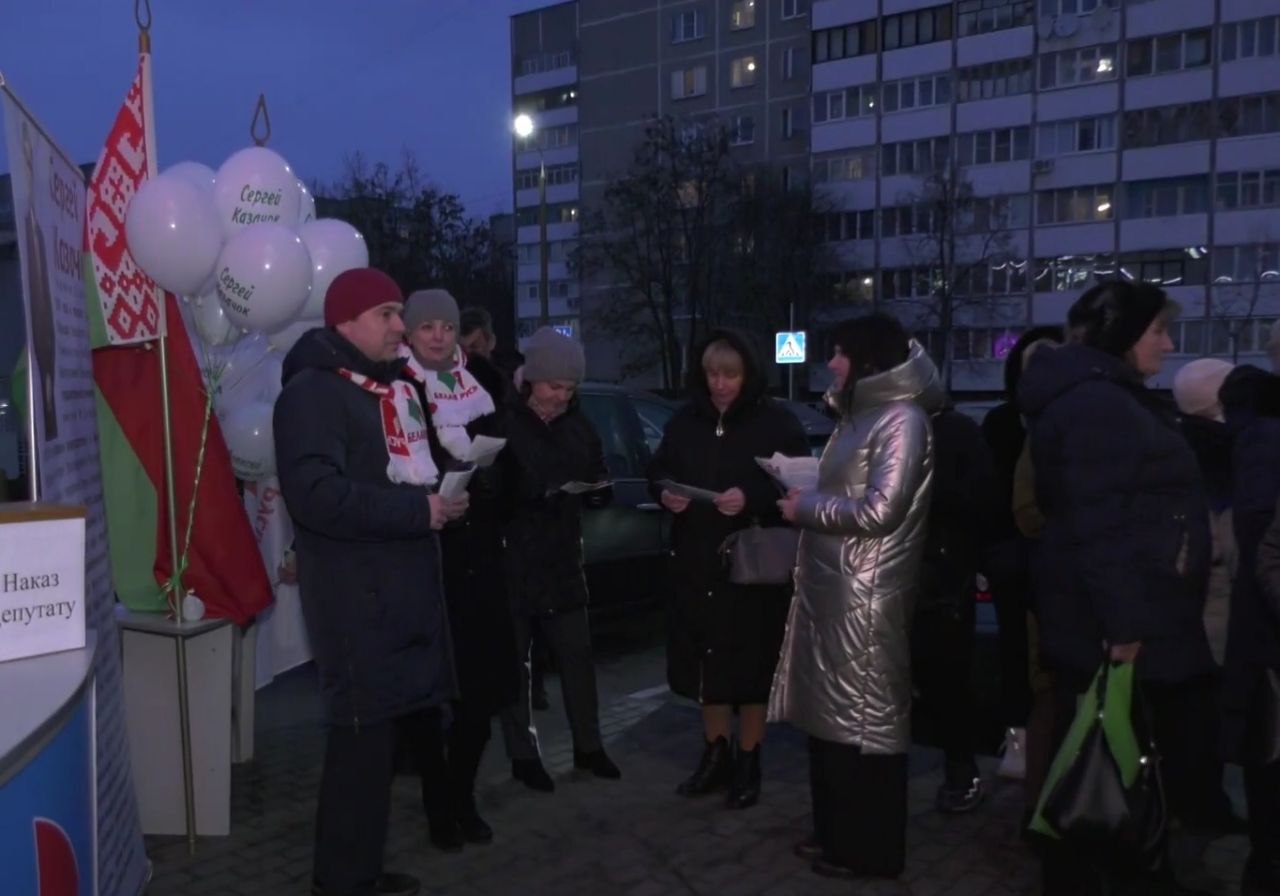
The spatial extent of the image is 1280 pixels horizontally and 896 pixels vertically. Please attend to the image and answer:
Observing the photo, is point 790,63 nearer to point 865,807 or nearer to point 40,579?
point 865,807

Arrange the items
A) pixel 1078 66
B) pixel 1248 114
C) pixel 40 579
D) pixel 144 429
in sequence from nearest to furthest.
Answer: pixel 40 579, pixel 144 429, pixel 1248 114, pixel 1078 66

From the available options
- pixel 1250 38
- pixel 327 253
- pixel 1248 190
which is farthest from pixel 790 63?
pixel 327 253

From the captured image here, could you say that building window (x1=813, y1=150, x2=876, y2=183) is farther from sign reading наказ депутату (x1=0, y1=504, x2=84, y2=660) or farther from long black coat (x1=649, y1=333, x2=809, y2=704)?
sign reading наказ депутату (x1=0, y1=504, x2=84, y2=660)

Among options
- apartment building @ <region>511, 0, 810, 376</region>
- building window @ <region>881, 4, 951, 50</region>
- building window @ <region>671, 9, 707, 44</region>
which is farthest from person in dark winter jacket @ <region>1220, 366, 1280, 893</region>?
building window @ <region>671, 9, 707, 44</region>

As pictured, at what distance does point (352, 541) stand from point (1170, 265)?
4934 centimetres

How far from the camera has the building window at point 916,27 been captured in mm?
50562

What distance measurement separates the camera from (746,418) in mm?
4738

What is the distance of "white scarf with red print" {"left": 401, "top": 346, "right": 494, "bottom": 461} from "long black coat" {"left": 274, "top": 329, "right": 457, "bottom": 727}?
1.70 feet

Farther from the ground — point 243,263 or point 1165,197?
point 1165,197

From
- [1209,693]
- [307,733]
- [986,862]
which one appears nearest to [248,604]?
[307,733]

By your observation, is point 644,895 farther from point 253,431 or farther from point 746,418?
point 253,431

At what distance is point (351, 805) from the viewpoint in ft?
11.7

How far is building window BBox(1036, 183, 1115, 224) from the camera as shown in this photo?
4775 centimetres

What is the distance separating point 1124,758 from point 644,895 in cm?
163
